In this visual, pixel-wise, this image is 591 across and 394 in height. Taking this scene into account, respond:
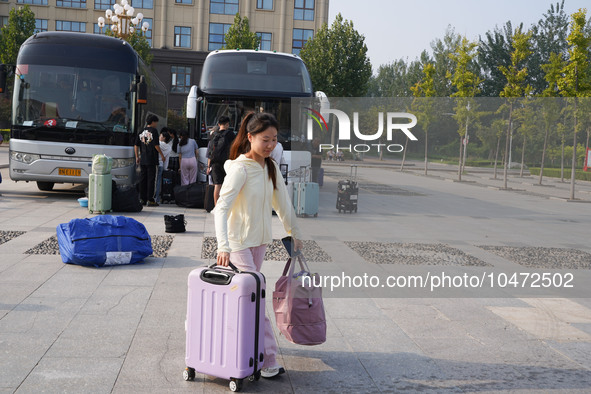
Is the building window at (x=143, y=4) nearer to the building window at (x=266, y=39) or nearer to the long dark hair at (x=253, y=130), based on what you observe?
the building window at (x=266, y=39)

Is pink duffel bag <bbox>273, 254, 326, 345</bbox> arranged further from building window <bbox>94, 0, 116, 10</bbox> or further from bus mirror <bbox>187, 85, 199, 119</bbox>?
building window <bbox>94, 0, 116, 10</bbox>

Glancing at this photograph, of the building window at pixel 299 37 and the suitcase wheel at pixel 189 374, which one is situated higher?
the building window at pixel 299 37

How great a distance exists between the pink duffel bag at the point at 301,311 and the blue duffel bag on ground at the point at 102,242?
3.89 metres

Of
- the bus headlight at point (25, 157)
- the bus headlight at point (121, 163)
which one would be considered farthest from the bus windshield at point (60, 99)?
the bus headlight at point (121, 163)

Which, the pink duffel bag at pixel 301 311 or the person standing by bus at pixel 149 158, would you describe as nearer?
the pink duffel bag at pixel 301 311

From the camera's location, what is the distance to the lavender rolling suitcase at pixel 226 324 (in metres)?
4.11

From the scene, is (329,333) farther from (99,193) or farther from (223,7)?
(223,7)

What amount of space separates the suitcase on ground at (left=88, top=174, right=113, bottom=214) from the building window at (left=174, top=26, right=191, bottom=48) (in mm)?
46003

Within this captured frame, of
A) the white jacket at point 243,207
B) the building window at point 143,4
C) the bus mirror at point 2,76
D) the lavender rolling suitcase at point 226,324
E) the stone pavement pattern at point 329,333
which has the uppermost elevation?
the building window at point 143,4

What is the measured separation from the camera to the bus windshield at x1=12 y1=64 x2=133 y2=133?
1505 centimetres

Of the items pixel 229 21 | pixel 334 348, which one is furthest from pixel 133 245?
pixel 229 21

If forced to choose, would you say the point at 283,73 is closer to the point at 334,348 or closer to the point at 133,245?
the point at 133,245

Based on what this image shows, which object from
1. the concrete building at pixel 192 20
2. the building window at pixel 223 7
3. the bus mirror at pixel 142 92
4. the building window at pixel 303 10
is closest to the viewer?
the bus mirror at pixel 142 92

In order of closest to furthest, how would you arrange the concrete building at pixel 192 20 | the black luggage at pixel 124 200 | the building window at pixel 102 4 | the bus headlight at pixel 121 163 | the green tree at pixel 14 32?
the black luggage at pixel 124 200
the bus headlight at pixel 121 163
the green tree at pixel 14 32
the concrete building at pixel 192 20
the building window at pixel 102 4
